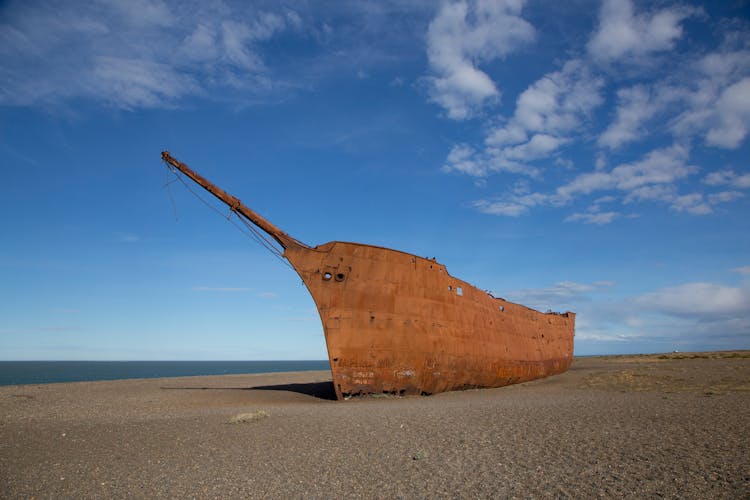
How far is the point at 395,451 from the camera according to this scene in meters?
6.37

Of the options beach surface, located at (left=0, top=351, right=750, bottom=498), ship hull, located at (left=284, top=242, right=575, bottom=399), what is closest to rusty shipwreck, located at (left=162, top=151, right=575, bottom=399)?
ship hull, located at (left=284, top=242, right=575, bottom=399)

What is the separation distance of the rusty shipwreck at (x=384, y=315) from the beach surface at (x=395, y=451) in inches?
65.7

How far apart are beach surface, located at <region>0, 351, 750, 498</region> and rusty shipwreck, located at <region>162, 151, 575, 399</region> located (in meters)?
1.67

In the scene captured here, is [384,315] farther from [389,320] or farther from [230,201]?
[230,201]

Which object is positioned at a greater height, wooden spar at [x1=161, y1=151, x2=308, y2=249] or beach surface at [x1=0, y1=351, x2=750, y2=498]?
wooden spar at [x1=161, y1=151, x2=308, y2=249]

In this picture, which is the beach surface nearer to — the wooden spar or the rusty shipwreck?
the rusty shipwreck

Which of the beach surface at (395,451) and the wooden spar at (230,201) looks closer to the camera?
the beach surface at (395,451)

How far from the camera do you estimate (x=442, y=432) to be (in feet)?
24.4

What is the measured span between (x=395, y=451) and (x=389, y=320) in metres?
6.66

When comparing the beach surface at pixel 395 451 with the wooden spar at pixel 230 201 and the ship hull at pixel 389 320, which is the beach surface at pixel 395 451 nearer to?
the ship hull at pixel 389 320

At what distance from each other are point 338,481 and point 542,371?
20.0 meters

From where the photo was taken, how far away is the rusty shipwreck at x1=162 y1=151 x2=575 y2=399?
12539mm

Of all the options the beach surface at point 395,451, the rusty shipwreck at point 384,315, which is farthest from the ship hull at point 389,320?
the beach surface at point 395,451

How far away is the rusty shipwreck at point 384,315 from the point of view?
12539 mm
